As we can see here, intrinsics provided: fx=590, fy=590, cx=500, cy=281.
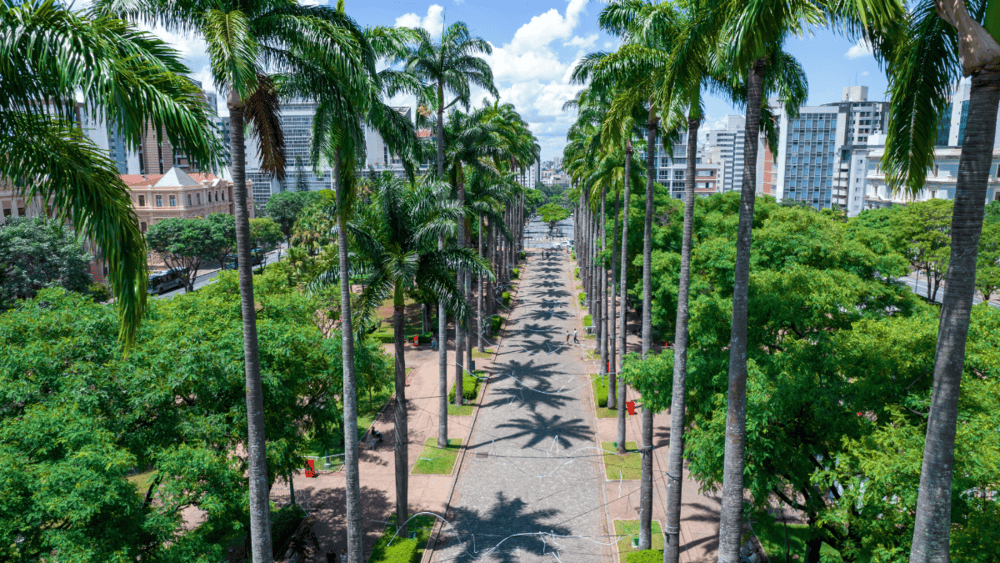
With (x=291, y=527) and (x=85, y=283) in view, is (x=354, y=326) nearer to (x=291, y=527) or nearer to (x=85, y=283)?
(x=291, y=527)

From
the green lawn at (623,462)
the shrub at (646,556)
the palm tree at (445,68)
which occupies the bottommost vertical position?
the green lawn at (623,462)

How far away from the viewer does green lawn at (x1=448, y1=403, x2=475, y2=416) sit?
31.2 meters

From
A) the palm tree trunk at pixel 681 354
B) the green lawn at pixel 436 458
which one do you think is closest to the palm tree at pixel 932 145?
the palm tree trunk at pixel 681 354

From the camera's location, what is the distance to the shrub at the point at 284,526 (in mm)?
18969

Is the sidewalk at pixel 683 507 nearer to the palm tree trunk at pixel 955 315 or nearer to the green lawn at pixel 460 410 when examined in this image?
the green lawn at pixel 460 410

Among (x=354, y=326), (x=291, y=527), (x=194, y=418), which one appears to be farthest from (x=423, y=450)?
(x=194, y=418)

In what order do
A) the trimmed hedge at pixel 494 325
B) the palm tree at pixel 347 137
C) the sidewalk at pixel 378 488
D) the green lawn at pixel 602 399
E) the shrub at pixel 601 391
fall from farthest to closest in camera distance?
the trimmed hedge at pixel 494 325 → the shrub at pixel 601 391 → the green lawn at pixel 602 399 → the sidewalk at pixel 378 488 → the palm tree at pixel 347 137

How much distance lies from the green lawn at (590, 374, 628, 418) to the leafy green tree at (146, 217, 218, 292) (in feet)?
144

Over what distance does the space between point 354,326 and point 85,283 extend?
36.8 metres

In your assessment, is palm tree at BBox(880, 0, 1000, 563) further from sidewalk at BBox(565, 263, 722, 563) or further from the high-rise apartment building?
the high-rise apartment building

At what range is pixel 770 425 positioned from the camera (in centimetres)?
1382

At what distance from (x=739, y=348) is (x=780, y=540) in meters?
12.5

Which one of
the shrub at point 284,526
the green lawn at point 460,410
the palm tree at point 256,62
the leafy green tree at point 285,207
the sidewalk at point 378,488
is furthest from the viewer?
the leafy green tree at point 285,207

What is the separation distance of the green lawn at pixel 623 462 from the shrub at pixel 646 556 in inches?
233
